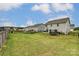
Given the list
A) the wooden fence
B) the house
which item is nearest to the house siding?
the house

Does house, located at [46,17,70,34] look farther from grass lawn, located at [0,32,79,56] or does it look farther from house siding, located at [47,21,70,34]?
grass lawn, located at [0,32,79,56]

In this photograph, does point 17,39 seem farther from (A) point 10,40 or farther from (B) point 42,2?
(B) point 42,2

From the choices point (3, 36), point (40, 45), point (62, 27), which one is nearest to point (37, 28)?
point (40, 45)

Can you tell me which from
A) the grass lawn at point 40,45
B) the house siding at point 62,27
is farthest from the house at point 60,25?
the grass lawn at point 40,45

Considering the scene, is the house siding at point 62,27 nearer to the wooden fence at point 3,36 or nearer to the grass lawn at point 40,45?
the grass lawn at point 40,45

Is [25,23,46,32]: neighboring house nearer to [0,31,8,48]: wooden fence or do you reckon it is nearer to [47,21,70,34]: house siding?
[47,21,70,34]: house siding

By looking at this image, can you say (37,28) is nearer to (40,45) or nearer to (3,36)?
(40,45)

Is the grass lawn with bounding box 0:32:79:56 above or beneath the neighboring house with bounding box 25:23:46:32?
beneath
